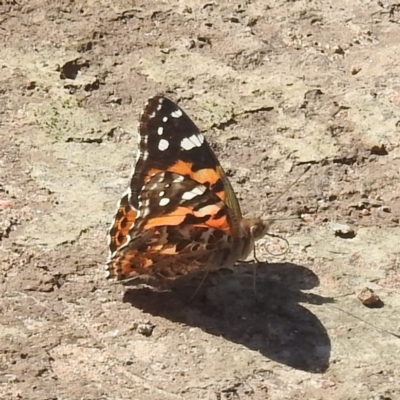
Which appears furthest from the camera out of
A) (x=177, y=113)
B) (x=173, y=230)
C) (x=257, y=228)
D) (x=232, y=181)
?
(x=232, y=181)

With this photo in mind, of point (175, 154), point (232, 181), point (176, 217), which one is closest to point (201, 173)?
point (175, 154)

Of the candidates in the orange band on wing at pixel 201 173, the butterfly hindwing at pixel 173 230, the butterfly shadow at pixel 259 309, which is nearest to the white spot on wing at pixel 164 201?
the butterfly hindwing at pixel 173 230

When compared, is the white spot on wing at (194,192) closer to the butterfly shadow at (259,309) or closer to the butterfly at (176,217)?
the butterfly at (176,217)

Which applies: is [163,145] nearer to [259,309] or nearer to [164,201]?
[164,201]

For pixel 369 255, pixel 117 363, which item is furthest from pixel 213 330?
pixel 369 255

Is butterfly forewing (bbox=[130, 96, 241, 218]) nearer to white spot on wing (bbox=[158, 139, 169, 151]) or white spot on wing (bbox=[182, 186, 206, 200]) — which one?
white spot on wing (bbox=[158, 139, 169, 151])

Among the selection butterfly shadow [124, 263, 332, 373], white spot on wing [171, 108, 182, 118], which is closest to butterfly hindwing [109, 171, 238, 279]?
butterfly shadow [124, 263, 332, 373]
